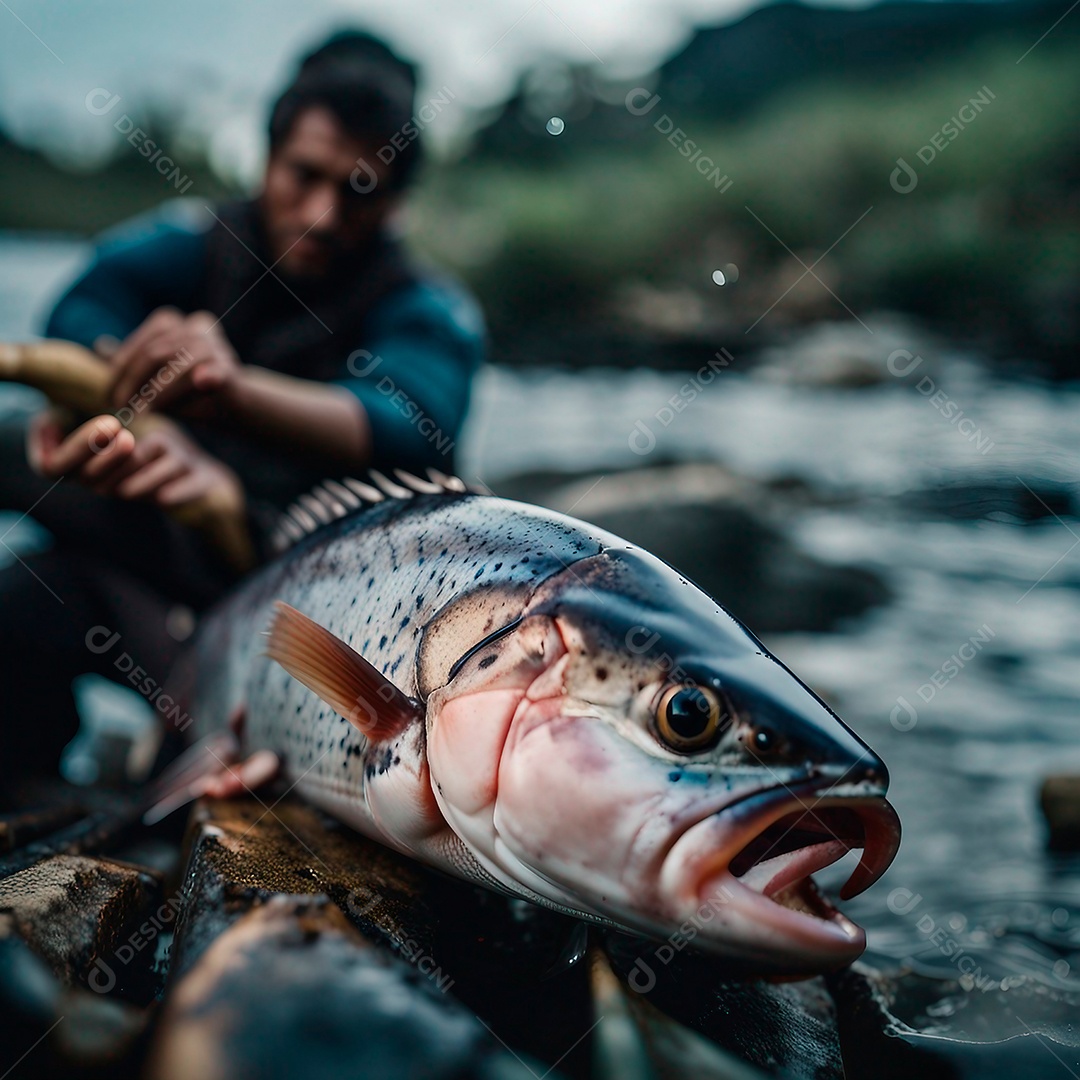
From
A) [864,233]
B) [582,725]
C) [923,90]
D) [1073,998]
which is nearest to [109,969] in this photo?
[582,725]

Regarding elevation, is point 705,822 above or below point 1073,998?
above

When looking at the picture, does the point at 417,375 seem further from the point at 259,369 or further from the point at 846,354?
the point at 846,354

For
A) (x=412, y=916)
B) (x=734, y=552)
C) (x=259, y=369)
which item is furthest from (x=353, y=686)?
(x=734, y=552)

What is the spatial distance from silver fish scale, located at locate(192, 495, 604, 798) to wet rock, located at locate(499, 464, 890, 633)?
508 centimetres

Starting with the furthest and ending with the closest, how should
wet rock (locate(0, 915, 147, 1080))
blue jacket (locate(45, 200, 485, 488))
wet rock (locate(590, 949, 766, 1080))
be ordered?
blue jacket (locate(45, 200, 485, 488))
wet rock (locate(590, 949, 766, 1080))
wet rock (locate(0, 915, 147, 1080))

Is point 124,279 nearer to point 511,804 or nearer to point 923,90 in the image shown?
point 511,804

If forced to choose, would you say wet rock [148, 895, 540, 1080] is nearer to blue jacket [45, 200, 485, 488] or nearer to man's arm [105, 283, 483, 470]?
man's arm [105, 283, 483, 470]

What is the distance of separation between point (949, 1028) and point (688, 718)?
1.72 m

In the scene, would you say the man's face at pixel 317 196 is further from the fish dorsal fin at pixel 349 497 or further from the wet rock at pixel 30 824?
the wet rock at pixel 30 824

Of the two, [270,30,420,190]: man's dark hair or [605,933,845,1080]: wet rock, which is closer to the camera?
[605,933,845,1080]: wet rock

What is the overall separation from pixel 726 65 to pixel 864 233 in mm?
36416

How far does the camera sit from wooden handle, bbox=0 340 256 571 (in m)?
3.38

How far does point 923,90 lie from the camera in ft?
130

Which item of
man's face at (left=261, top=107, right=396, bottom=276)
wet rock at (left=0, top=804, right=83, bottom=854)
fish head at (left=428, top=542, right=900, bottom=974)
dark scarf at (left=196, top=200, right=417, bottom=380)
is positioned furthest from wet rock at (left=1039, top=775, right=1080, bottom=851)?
man's face at (left=261, top=107, right=396, bottom=276)
